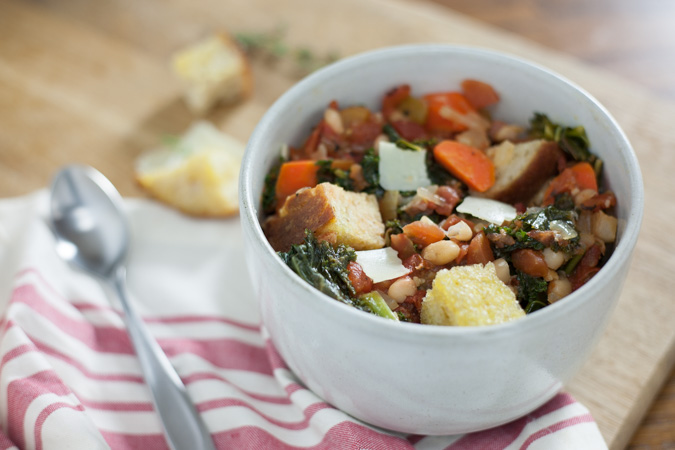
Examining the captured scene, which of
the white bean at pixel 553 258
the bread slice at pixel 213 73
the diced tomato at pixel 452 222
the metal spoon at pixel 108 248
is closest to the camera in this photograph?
the white bean at pixel 553 258

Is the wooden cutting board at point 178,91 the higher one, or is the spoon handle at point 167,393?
the wooden cutting board at point 178,91

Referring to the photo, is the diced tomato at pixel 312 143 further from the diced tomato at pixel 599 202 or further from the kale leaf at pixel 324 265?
the diced tomato at pixel 599 202

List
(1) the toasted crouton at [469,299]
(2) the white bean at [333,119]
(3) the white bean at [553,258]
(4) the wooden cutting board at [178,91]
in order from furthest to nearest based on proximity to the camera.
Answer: (4) the wooden cutting board at [178,91] → (2) the white bean at [333,119] → (3) the white bean at [553,258] → (1) the toasted crouton at [469,299]

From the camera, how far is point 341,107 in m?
2.34

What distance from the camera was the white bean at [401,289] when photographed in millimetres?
1789

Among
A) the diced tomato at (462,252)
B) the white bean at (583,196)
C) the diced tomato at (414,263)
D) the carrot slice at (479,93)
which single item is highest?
the carrot slice at (479,93)

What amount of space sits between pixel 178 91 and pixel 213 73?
0.34 m

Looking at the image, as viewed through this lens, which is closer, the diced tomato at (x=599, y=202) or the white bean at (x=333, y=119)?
the diced tomato at (x=599, y=202)

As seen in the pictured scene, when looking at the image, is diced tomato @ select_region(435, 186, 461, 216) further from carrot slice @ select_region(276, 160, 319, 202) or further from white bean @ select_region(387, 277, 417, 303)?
carrot slice @ select_region(276, 160, 319, 202)

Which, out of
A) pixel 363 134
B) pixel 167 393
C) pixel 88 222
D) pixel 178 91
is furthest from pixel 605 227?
pixel 178 91

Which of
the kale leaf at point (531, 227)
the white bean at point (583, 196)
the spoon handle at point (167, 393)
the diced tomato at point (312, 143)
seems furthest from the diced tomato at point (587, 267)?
the spoon handle at point (167, 393)

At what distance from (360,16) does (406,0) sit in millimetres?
364

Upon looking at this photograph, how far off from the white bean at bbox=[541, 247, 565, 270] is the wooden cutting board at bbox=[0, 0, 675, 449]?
55 cm

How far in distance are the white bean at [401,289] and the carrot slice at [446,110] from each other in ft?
2.41
